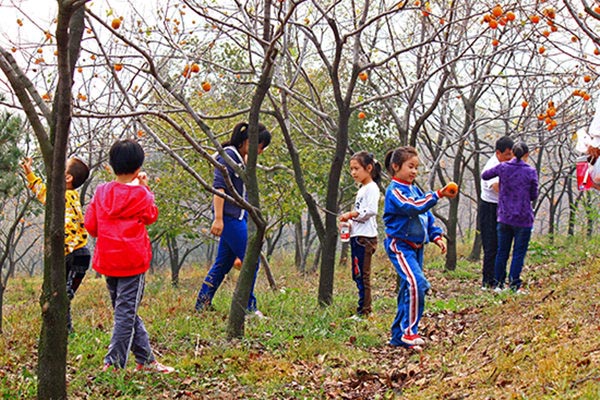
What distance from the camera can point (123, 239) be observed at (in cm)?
380

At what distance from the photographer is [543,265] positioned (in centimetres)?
861

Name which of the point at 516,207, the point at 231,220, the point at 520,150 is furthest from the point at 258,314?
the point at 520,150

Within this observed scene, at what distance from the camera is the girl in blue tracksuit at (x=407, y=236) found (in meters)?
4.53

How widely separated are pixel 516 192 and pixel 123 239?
411 centimetres

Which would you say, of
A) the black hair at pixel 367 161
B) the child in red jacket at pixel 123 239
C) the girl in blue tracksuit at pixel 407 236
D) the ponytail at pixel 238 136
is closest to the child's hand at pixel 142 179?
the child in red jacket at pixel 123 239

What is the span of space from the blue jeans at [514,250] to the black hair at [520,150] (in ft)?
2.32

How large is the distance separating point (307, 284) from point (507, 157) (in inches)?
130

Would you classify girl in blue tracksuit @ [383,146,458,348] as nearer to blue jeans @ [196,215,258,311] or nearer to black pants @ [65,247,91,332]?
blue jeans @ [196,215,258,311]

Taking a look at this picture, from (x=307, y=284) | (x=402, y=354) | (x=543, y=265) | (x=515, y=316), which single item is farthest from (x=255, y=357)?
(x=543, y=265)

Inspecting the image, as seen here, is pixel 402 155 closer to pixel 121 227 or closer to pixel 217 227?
pixel 217 227

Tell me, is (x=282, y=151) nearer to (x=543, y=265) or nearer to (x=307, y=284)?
(x=307, y=284)

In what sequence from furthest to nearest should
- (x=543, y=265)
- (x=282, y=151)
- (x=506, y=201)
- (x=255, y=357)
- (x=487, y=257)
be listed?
1. (x=282, y=151)
2. (x=543, y=265)
3. (x=487, y=257)
4. (x=506, y=201)
5. (x=255, y=357)

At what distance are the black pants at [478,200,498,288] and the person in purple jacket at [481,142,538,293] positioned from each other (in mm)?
371

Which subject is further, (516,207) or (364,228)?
(516,207)
